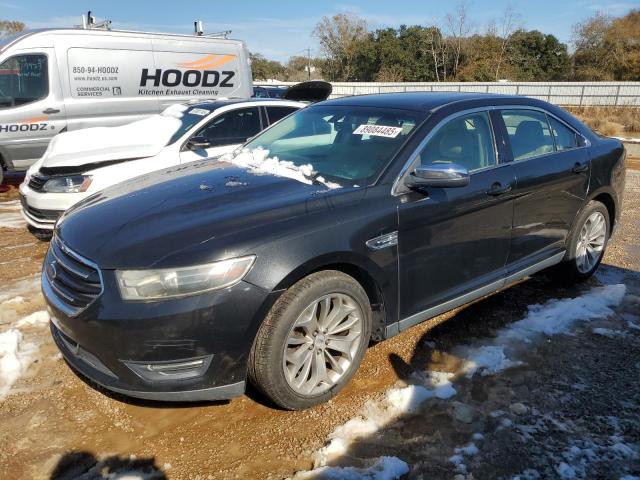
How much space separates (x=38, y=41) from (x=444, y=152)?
25.0 ft

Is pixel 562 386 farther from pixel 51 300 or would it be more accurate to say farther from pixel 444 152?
pixel 51 300

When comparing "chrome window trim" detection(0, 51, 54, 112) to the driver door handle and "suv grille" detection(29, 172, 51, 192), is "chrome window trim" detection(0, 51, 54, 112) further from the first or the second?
the driver door handle

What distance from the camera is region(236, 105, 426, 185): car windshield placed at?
3164mm

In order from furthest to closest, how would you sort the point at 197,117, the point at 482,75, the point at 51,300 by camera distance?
1. the point at 482,75
2. the point at 197,117
3. the point at 51,300

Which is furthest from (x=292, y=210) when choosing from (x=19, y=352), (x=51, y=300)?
(x=19, y=352)

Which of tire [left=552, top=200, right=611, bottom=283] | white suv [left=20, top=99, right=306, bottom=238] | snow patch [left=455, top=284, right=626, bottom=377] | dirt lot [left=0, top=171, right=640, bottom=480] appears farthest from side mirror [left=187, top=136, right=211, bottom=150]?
tire [left=552, top=200, right=611, bottom=283]

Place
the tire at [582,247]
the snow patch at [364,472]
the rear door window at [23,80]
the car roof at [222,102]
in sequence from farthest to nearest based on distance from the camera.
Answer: the rear door window at [23,80] < the car roof at [222,102] < the tire at [582,247] < the snow patch at [364,472]

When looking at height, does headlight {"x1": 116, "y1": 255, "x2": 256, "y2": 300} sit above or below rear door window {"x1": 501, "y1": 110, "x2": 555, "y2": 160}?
below

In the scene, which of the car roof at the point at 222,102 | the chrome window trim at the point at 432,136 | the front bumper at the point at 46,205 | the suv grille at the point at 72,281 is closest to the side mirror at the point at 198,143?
the car roof at the point at 222,102

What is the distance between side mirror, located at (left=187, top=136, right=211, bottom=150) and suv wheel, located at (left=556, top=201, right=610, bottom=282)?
3.80 meters

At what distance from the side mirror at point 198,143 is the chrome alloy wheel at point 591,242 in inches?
152

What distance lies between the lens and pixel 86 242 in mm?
2633

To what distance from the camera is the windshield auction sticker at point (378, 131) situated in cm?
329

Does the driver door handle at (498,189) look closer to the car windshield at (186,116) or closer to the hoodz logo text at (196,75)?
the car windshield at (186,116)
